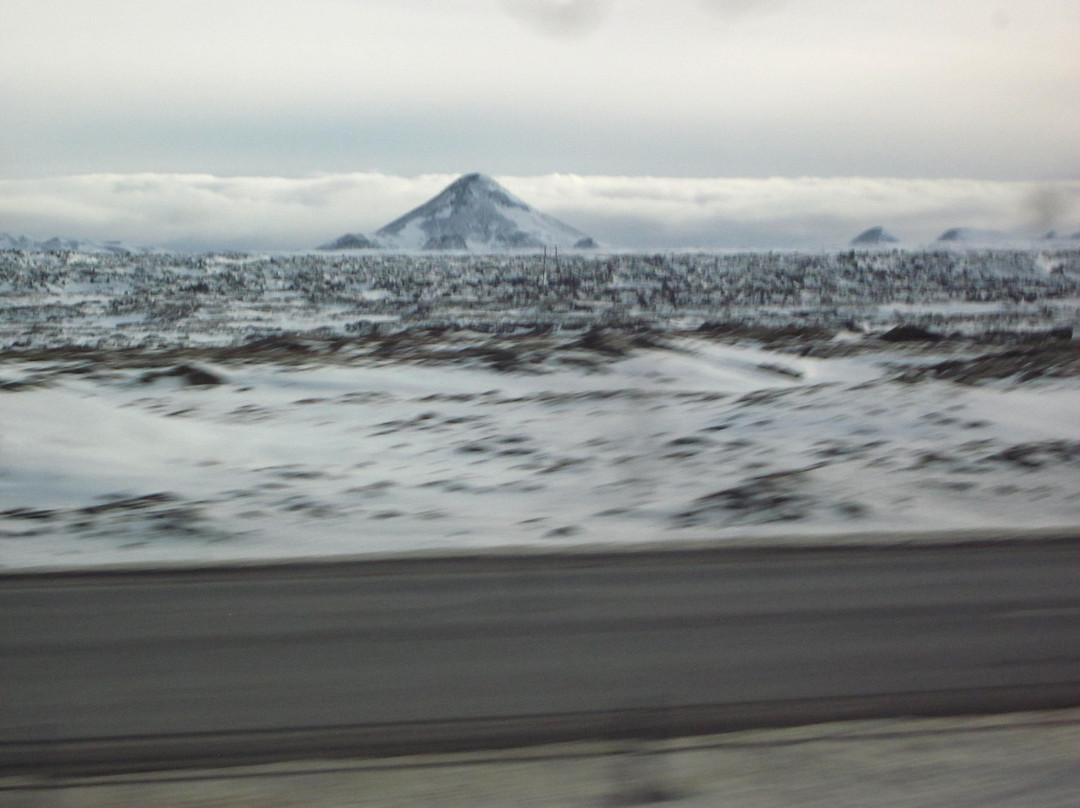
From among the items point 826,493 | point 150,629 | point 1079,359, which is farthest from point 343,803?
point 1079,359

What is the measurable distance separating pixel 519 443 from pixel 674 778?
7.99m

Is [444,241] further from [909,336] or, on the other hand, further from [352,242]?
[909,336]

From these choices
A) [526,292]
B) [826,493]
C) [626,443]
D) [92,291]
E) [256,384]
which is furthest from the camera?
[526,292]

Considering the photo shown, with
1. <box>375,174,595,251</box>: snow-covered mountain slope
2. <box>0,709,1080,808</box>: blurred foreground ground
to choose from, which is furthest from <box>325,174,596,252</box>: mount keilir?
<box>0,709,1080,808</box>: blurred foreground ground

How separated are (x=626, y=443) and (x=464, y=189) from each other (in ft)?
598

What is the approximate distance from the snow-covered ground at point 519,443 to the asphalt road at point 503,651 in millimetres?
1061

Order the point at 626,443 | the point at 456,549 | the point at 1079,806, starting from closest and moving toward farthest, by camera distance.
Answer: the point at 1079,806
the point at 456,549
the point at 626,443

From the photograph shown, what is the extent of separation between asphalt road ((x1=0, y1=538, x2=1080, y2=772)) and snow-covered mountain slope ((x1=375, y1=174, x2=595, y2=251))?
431ft

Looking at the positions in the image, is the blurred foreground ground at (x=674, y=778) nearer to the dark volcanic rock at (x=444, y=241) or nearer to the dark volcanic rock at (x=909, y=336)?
the dark volcanic rock at (x=909, y=336)

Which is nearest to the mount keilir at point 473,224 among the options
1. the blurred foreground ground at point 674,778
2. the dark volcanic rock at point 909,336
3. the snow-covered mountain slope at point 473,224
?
the snow-covered mountain slope at point 473,224

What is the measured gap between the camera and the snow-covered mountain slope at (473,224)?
484ft

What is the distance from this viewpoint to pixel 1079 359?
1541 cm

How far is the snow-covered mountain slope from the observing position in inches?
5807

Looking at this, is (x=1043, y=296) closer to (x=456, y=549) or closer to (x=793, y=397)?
(x=793, y=397)
